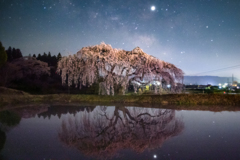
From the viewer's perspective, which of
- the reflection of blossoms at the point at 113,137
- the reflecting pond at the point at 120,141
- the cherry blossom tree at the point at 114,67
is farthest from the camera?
the cherry blossom tree at the point at 114,67

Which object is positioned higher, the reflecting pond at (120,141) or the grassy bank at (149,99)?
the grassy bank at (149,99)

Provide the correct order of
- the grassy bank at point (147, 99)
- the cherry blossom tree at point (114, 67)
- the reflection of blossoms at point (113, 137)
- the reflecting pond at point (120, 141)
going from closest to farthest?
1. the reflecting pond at point (120, 141)
2. the reflection of blossoms at point (113, 137)
3. the grassy bank at point (147, 99)
4. the cherry blossom tree at point (114, 67)

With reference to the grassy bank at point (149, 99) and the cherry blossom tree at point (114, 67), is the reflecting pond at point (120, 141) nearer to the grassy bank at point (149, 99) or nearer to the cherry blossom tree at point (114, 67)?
the grassy bank at point (149, 99)

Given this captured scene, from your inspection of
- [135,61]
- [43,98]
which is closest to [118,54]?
[135,61]

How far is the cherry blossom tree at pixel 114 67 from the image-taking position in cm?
1922

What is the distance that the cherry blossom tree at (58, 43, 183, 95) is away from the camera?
19.2 metres

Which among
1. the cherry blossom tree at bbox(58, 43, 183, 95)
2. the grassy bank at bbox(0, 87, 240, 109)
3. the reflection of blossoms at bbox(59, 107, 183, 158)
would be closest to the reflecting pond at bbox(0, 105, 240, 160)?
the reflection of blossoms at bbox(59, 107, 183, 158)

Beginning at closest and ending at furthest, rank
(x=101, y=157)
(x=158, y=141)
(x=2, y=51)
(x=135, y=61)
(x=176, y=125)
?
(x=101, y=157) < (x=158, y=141) < (x=176, y=125) < (x=135, y=61) < (x=2, y=51)

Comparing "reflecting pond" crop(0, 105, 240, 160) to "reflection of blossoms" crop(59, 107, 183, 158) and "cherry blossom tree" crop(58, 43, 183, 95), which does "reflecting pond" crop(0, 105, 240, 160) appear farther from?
"cherry blossom tree" crop(58, 43, 183, 95)

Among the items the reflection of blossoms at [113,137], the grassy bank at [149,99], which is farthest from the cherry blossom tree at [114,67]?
the reflection of blossoms at [113,137]

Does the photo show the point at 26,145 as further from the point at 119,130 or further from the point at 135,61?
the point at 135,61

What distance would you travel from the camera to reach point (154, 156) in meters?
4.90

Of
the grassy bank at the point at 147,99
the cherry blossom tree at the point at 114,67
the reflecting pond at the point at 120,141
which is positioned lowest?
the reflecting pond at the point at 120,141

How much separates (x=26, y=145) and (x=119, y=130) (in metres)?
3.79
